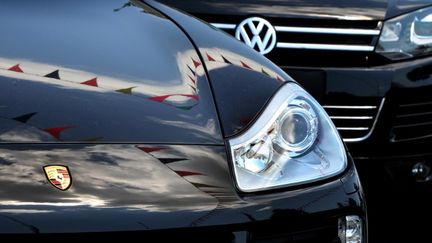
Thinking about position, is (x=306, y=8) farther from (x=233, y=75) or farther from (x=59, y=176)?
(x=59, y=176)

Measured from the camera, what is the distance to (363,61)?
178 inches

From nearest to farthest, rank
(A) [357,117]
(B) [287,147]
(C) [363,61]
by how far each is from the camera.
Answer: (B) [287,147], (A) [357,117], (C) [363,61]

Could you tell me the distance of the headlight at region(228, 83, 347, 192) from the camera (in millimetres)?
2672

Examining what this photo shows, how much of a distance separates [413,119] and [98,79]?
6.14 ft

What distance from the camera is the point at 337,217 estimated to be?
2.70 m

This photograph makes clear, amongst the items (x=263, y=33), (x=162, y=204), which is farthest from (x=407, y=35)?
(x=162, y=204)

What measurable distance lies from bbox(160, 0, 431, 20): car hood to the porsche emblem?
2.17 m

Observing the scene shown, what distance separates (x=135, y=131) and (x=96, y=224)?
334mm

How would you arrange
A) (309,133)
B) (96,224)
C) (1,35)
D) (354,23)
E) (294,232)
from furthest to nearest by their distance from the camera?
(354,23), (1,35), (309,133), (294,232), (96,224)

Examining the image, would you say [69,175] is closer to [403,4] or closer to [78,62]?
[78,62]

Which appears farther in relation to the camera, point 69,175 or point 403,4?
point 403,4

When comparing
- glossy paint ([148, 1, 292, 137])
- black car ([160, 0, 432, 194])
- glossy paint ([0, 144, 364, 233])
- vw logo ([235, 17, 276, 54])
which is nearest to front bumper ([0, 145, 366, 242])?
glossy paint ([0, 144, 364, 233])

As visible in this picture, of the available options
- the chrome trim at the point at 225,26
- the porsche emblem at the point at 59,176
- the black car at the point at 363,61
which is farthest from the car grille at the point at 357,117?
the porsche emblem at the point at 59,176

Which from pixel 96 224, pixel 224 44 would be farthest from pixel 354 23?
pixel 96 224
